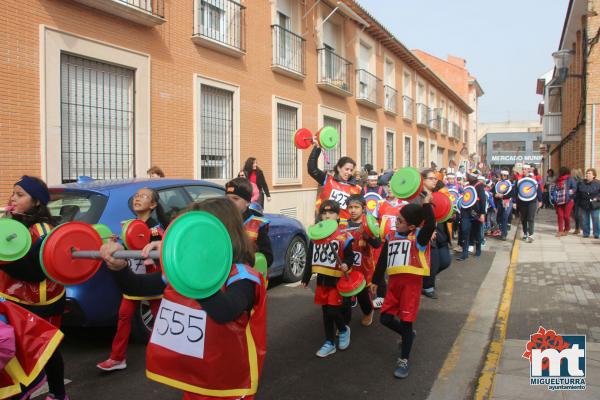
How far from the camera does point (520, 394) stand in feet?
11.5

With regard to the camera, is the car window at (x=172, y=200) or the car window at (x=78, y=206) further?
the car window at (x=172, y=200)

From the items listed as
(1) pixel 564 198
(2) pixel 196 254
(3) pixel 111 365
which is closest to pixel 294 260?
(3) pixel 111 365

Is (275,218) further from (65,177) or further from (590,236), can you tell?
(590,236)

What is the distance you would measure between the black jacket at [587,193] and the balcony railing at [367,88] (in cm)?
880

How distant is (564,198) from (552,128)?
616 inches

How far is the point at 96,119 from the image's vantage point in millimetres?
9117

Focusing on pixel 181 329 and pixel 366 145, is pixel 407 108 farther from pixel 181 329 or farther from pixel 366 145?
pixel 181 329

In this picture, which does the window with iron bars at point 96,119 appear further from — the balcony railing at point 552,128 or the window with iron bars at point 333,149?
the balcony railing at point 552,128

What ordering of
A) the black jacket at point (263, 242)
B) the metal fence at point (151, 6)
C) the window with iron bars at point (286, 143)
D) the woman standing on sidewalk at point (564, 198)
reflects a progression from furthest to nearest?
the window with iron bars at point (286, 143), the woman standing on sidewalk at point (564, 198), the metal fence at point (151, 6), the black jacket at point (263, 242)

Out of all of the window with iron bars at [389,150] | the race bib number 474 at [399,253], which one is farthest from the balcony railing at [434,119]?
the race bib number 474 at [399,253]

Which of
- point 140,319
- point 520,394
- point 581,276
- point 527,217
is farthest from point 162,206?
point 527,217

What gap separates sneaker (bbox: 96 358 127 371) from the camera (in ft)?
13.4

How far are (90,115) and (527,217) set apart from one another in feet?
32.3

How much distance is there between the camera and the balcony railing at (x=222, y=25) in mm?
11367
